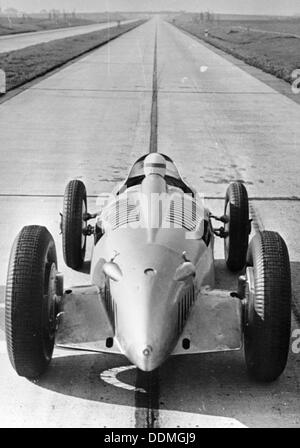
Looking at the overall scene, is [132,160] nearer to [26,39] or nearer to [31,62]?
[31,62]

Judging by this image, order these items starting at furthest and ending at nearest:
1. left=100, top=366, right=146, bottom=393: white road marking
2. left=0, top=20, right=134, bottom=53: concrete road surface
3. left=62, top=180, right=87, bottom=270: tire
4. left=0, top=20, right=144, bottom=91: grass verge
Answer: left=0, top=20, right=134, bottom=53: concrete road surface < left=0, top=20, right=144, bottom=91: grass verge < left=62, top=180, right=87, bottom=270: tire < left=100, top=366, right=146, bottom=393: white road marking

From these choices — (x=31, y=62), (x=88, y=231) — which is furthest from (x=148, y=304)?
(x=31, y=62)

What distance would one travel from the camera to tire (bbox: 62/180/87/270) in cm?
576

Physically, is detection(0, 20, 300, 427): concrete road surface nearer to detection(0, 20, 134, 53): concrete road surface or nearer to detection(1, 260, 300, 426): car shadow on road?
detection(1, 260, 300, 426): car shadow on road

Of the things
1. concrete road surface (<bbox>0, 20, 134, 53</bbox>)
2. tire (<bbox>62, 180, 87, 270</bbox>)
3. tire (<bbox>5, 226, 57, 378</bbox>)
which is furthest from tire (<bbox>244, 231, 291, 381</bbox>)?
concrete road surface (<bbox>0, 20, 134, 53</bbox>)

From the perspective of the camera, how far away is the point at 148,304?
3666mm

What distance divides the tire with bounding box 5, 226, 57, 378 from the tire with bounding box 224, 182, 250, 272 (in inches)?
87.8

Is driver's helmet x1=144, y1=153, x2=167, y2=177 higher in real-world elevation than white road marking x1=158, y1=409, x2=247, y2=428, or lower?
higher

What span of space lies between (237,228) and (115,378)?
219 centimetres

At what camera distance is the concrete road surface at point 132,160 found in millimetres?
3889

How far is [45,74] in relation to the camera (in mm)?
23594

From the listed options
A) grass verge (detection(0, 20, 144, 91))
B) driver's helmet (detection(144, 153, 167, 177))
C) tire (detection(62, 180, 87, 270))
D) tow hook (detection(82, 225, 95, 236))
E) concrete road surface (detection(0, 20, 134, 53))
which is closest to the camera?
driver's helmet (detection(144, 153, 167, 177))

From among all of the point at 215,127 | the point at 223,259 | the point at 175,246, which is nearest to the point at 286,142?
the point at 215,127
